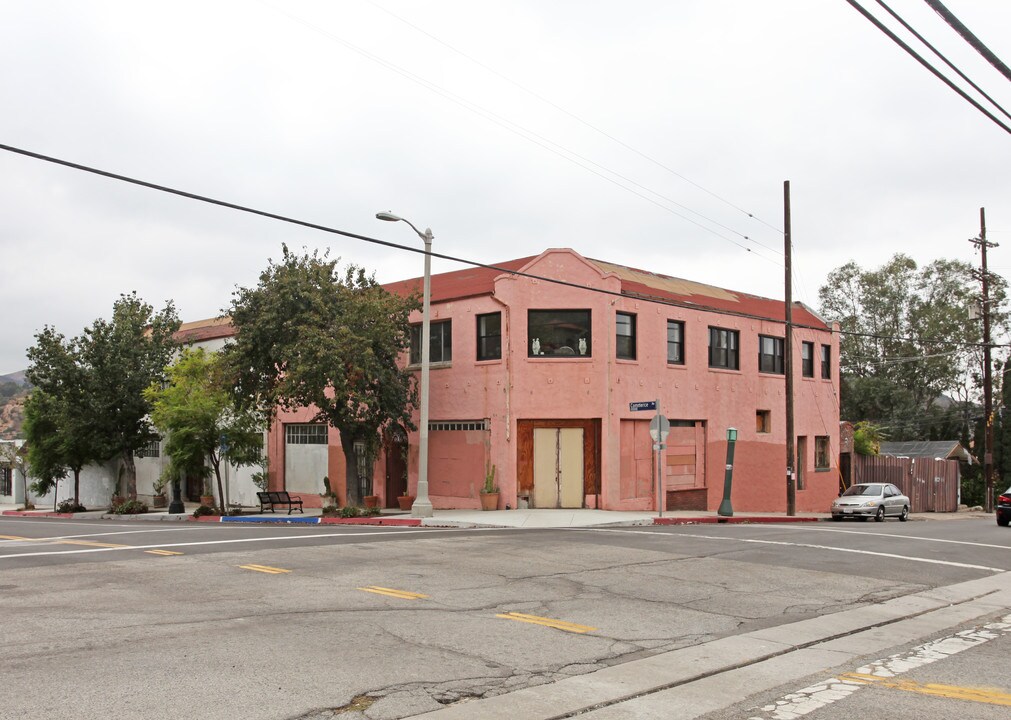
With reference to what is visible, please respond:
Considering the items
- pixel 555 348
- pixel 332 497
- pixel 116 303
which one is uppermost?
pixel 116 303

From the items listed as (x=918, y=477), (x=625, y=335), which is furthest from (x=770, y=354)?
(x=918, y=477)

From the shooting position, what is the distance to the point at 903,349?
2391 inches

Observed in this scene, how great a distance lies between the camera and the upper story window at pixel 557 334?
27797mm

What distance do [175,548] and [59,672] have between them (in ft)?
29.3

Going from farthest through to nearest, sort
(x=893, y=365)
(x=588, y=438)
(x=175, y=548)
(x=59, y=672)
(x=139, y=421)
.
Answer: (x=893, y=365), (x=139, y=421), (x=588, y=438), (x=175, y=548), (x=59, y=672)

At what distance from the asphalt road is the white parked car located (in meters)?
12.1

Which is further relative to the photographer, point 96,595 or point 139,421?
point 139,421

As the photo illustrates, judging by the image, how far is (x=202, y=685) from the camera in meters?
6.72

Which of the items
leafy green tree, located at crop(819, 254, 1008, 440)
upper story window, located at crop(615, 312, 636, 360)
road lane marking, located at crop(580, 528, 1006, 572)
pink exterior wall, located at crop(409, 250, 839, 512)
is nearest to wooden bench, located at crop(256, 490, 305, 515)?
pink exterior wall, located at crop(409, 250, 839, 512)

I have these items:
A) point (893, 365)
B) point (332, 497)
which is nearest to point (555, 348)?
point (332, 497)

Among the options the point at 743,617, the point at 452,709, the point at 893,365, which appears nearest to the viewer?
the point at 452,709

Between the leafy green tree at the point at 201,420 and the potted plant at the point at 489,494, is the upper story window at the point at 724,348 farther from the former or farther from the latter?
the leafy green tree at the point at 201,420

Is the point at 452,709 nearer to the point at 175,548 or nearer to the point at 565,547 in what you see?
the point at 565,547

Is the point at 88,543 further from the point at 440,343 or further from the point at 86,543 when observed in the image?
the point at 440,343
